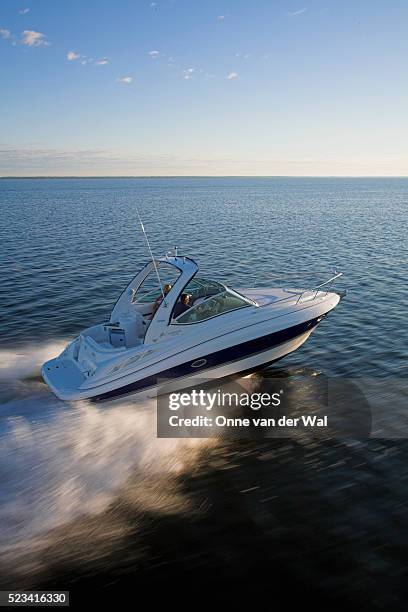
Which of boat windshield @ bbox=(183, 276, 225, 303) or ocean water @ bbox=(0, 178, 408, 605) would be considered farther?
boat windshield @ bbox=(183, 276, 225, 303)

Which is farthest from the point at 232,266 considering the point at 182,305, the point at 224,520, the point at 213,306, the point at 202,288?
the point at 224,520

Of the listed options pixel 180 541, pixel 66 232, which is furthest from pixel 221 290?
pixel 66 232

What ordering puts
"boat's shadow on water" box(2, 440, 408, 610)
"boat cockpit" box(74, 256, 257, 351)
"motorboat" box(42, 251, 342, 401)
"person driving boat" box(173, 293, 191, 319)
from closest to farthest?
"boat's shadow on water" box(2, 440, 408, 610)
"motorboat" box(42, 251, 342, 401)
"boat cockpit" box(74, 256, 257, 351)
"person driving boat" box(173, 293, 191, 319)

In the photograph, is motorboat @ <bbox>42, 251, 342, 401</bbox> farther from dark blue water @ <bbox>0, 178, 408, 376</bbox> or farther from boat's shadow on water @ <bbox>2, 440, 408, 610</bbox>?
dark blue water @ <bbox>0, 178, 408, 376</bbox>

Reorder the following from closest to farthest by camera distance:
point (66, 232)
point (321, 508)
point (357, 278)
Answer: point (321, 508), point (357, 278), point (66, 232)

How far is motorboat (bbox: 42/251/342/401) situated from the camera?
33.6 feet

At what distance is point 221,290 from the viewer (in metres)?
11.2

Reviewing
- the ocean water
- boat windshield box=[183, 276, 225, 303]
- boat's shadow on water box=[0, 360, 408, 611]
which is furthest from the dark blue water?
boat's shadow on water box=[0, 360, 408, 611]

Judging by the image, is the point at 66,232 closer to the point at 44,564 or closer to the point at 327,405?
the point at 327,405

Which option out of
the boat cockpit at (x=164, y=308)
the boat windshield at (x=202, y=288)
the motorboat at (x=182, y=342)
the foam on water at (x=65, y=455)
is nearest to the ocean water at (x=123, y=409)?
the foam on water at (x=65, y=455)

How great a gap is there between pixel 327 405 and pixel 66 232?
1376 inches

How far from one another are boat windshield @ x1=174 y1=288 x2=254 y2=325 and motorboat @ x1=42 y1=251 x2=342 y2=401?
0.02 metres

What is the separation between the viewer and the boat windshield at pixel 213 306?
1052 cm

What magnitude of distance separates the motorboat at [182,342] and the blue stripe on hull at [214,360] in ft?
0.07
